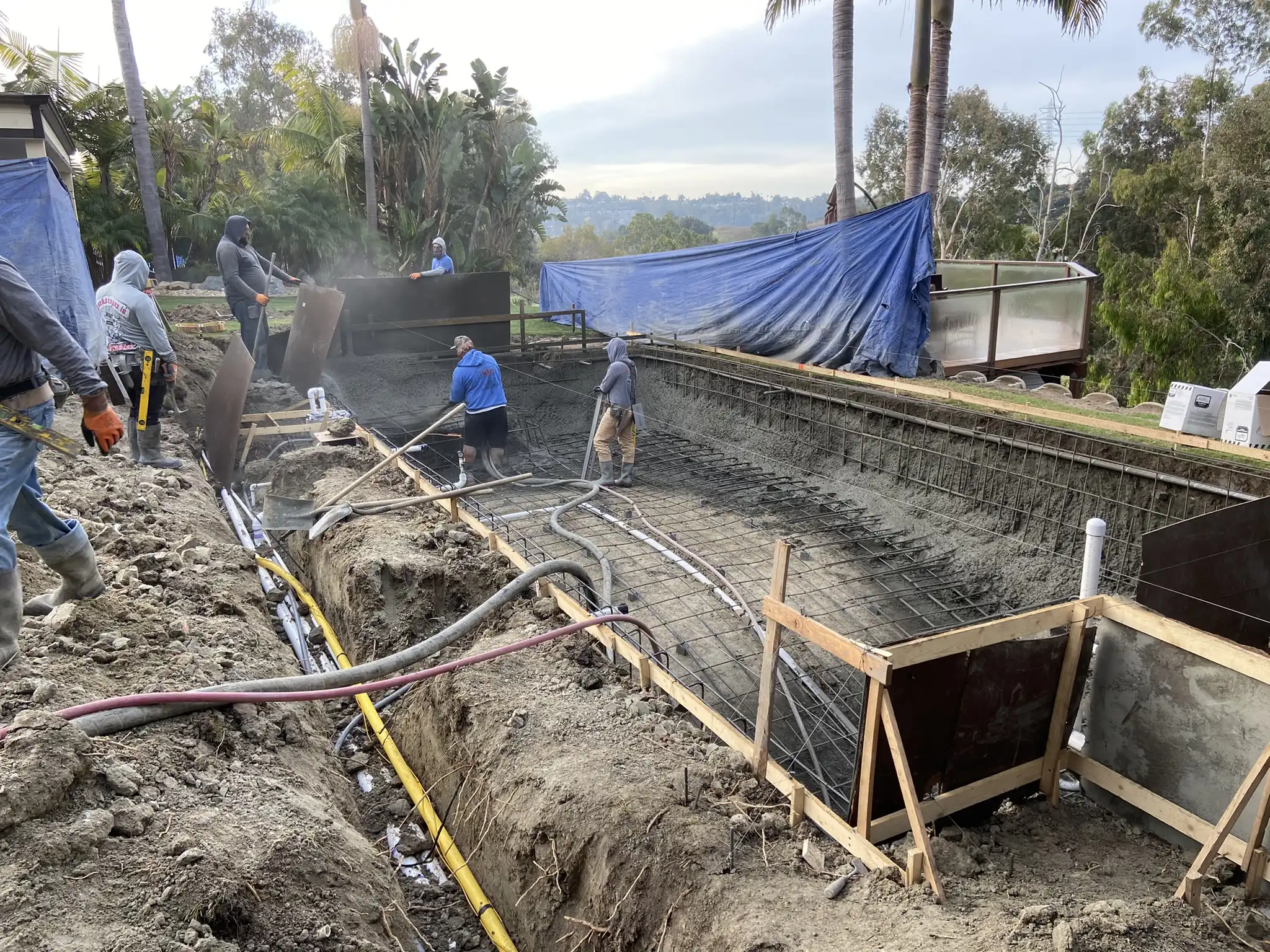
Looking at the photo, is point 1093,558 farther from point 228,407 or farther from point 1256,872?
point 228,407

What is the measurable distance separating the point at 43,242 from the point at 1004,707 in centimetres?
861

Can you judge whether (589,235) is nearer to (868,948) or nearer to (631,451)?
(631,451)

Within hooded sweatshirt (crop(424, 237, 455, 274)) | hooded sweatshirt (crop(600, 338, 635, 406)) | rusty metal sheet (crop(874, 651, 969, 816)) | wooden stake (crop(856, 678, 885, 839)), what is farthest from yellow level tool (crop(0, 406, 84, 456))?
hooded sweatshirt (crop(424, 237, 455, 274))

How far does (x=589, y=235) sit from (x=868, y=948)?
234ft

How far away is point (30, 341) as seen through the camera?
10.6 feet

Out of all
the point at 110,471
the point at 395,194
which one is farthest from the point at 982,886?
the point at 395,194

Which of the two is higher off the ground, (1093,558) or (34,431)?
(34,431)

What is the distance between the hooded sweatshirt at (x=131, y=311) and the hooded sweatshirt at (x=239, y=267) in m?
2.56

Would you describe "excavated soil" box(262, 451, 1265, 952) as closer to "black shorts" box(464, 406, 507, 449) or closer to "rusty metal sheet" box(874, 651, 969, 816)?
"rusty metal sheet" box(874, 651, 969, 816)

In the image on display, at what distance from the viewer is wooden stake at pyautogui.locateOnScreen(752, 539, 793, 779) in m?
3.38

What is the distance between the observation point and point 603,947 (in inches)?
128

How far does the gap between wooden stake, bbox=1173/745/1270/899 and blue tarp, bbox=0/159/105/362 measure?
27.1 feet

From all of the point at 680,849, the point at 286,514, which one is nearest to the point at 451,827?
the point at 680,849

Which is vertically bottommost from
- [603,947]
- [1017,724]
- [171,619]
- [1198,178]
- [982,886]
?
[603,947]
